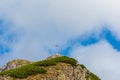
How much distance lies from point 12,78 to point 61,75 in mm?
6823

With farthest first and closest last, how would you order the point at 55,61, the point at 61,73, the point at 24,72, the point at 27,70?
the point at 55,61, the point at 61,73, the point at 27,70, the point at 24,72

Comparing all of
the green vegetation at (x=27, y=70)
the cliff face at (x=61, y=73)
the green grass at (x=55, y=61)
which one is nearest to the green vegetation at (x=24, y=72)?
the green vegetation at (x=27, y=70)

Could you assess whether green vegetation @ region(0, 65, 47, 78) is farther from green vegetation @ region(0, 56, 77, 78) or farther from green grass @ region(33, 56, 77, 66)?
green grass @ region(33, 56, 77, 66)

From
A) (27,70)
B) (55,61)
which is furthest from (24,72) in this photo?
(55,61)

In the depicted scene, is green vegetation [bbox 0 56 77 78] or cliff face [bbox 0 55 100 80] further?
cliff face [bbox 0 55 100 80]

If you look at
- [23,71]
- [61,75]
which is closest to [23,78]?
[23,71]

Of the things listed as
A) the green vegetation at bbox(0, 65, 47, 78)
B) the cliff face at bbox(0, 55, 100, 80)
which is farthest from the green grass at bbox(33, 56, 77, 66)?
the green vegetation at bbox(0, 65, 47, 78)

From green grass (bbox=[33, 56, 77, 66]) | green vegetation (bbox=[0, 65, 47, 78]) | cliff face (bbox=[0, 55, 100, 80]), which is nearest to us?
green vegetation (bbox=[0, 65, 47, 78])

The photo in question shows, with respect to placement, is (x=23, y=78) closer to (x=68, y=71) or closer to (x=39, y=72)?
(x=39, y=72)

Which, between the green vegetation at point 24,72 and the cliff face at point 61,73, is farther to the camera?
the cliff face at point 61,73

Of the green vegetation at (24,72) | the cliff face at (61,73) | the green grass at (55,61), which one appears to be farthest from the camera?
the green grass at (55,61)

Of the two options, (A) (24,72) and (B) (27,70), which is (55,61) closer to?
(B) (27,70)

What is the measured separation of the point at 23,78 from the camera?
46.8 m

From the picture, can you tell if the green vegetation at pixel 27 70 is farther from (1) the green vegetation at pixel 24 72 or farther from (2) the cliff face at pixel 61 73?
(2) the cliff face at pixel 61 73
